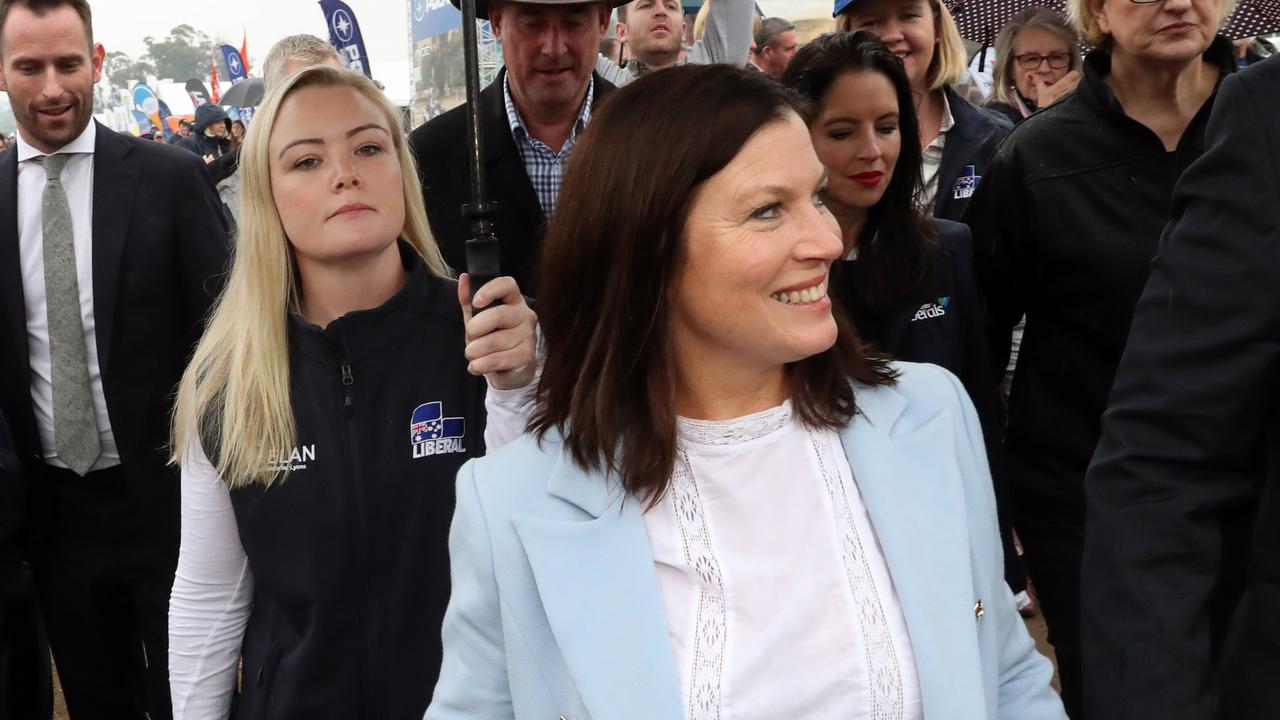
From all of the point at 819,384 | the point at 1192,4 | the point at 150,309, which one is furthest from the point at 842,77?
the point at 150,309

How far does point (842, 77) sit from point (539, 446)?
5.25 ft

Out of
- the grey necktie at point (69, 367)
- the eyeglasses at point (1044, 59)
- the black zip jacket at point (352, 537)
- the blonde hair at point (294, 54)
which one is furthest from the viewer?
the eyeglasses at point (1044, 59)

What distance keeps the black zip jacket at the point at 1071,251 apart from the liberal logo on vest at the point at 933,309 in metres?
0.29

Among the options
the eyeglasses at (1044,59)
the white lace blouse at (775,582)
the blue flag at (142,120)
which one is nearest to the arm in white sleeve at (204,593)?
the white lace blouse at (775,582)

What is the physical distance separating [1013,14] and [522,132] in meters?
3.05

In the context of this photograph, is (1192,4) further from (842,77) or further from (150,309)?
(150,309)

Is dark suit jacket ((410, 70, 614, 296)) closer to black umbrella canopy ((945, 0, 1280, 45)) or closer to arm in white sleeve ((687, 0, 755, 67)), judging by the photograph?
arm in white sleeve ((687, 0, 755, 67))

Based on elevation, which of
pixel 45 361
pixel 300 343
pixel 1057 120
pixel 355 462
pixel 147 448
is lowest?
pixel 147 448

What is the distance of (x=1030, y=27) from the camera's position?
243 inches

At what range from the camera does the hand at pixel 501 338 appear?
233 centimetres

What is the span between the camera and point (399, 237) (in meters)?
2.79

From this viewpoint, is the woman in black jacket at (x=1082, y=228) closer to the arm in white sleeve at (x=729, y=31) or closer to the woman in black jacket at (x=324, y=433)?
the woman in black jacket at (x=324, y=433)

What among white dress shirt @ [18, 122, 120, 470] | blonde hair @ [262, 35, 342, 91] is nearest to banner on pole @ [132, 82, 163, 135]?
blonde hair @ [262, 35, 342, 91]

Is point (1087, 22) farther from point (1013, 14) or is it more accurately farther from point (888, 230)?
point (1013, 14)
